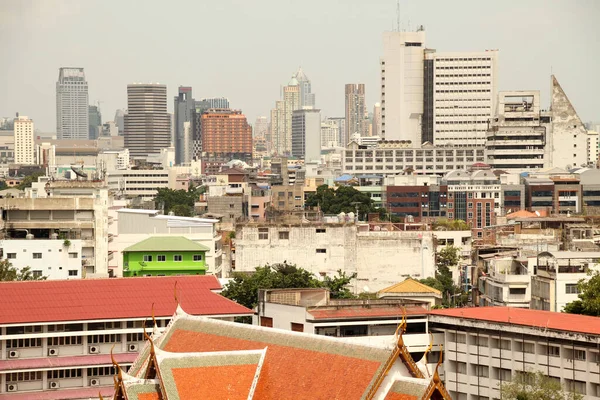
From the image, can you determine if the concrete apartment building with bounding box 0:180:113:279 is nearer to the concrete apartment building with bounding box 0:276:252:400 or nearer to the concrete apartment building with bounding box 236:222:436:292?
the concrete apartment building with bounding box 236:222:436:292

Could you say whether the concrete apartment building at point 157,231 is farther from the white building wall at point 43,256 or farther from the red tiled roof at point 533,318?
the red tiled roof at point 533,318

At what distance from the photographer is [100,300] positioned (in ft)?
178

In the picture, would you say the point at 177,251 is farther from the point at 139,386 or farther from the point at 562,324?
the point at 139,386

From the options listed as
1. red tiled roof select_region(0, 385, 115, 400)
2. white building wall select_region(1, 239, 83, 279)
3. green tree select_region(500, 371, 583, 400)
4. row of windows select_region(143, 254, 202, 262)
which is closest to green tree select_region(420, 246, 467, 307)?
row of windows select_region(143, 254, 202, 262)

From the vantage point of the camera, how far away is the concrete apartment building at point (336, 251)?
84812mm

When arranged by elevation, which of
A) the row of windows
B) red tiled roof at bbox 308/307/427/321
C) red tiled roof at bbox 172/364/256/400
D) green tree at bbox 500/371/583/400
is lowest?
green tree at bbox 500/371/583/400

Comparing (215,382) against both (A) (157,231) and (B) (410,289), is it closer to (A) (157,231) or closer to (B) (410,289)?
(B) (410,289)

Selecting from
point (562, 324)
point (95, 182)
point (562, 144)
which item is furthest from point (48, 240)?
point (562, 144)

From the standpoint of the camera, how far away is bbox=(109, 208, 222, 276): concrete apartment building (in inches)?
3430

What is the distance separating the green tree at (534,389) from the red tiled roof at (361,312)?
692 centimetres

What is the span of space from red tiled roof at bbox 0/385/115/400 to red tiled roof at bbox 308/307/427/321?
7.85 metres

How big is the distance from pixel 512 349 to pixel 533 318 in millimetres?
1667

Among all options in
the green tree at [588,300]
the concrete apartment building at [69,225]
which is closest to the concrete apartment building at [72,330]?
the green tree at [588,300]

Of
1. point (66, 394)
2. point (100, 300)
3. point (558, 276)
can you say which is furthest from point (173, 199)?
point (66, 394)
